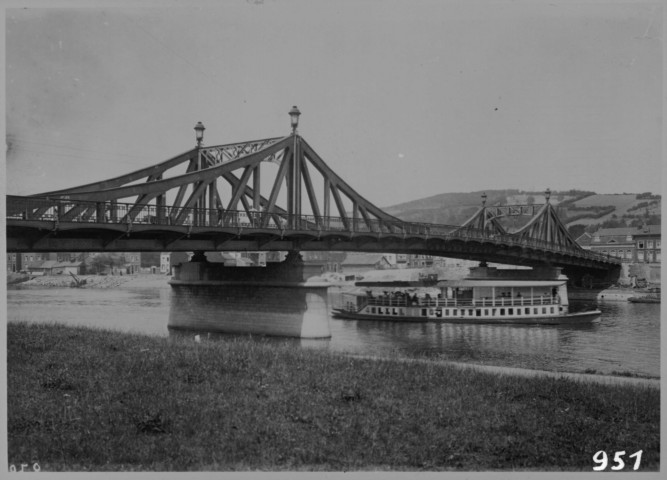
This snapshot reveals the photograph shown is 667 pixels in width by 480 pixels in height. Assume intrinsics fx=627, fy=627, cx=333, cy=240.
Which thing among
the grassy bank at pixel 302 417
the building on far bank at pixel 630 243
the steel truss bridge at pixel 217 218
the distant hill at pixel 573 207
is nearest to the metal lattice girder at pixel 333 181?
the steel truss bridge at pixel 217 218

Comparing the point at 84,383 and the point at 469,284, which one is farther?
→ the point at 469,284

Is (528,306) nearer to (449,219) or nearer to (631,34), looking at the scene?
(631,34)

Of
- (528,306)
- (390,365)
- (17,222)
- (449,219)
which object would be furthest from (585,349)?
(449,219)

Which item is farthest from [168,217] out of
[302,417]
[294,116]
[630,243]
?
[630,243]

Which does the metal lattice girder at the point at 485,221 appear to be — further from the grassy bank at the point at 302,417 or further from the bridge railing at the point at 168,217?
the grassy bank at the point at 302,417

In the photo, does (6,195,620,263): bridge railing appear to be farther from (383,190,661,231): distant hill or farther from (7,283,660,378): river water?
(383,190,661,231): distant hill

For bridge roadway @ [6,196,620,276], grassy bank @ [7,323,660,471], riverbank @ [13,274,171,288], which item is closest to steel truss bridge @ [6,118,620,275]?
bridge roadway @ [6,196,620,276]
